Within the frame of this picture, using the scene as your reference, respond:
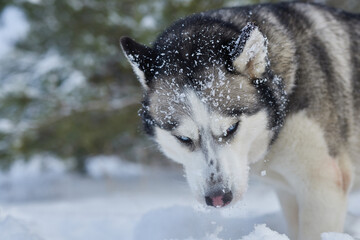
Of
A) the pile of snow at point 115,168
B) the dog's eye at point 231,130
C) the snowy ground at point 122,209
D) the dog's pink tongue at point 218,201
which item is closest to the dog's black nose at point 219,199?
the dog's pink tongue at point 218,201

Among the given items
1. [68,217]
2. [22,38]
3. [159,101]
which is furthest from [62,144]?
[159,101]

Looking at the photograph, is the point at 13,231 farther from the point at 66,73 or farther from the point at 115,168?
the point at 115,168

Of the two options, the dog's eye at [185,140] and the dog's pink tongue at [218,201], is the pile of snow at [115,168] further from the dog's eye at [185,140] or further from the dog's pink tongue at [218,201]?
the dog's pink tongue at [218,201]

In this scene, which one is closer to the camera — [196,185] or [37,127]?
[196,185]

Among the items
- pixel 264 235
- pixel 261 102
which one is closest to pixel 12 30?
pixel 261 102

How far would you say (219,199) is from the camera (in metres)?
2.38

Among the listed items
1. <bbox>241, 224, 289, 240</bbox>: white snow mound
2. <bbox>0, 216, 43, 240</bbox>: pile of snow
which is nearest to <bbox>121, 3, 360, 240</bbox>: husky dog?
<bbox>241, 224, 289, 240</bbox>: white snow mound

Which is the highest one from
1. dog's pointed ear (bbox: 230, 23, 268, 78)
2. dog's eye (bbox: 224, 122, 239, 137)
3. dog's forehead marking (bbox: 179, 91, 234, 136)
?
dog's pointed ear (bbox: 230, 23, 268, 78)

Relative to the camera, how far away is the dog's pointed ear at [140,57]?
2605 mm

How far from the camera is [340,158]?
9.28ft

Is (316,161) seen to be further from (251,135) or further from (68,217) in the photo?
(68,217)

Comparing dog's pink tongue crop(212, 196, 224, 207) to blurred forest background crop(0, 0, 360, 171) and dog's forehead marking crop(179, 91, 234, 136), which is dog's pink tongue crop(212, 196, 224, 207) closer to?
dog's forehead marking crop(179, 91, 234, 136)

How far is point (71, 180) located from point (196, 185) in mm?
6943

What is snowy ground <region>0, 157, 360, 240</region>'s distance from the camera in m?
2.95
